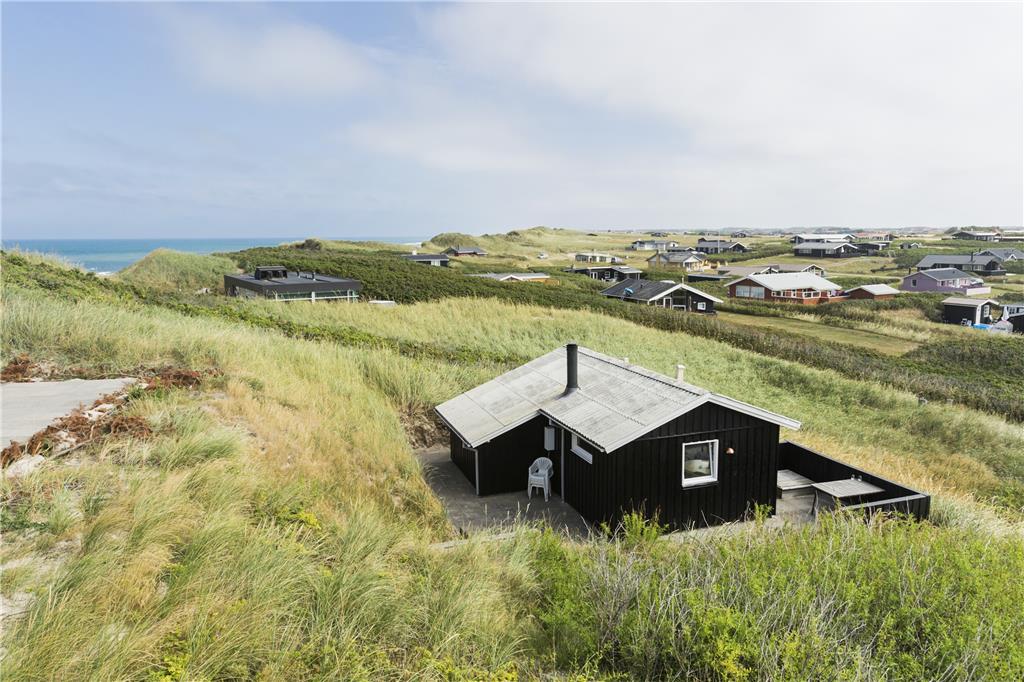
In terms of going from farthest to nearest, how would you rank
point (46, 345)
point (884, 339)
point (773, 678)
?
point (884, 339) < point (46, 345) < point (773, 678)

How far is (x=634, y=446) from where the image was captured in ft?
36.9

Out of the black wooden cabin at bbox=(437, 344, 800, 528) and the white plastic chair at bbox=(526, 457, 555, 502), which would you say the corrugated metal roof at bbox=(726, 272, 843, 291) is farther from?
the white plastic chair at bbox=(526, 457, 555, 502)

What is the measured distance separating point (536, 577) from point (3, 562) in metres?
5.23

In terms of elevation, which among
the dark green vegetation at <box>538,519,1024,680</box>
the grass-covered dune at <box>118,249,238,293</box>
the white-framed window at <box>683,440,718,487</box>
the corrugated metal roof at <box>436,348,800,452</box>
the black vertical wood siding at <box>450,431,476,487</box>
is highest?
the grass-covered dune at <box>118,249,238,293</box>

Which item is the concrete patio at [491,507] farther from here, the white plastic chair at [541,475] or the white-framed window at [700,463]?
the white-framed window at [700,463]

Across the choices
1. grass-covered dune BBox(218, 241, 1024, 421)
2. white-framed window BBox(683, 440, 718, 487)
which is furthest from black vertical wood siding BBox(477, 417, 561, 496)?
grass-covered dune BBox(218, 241, 1024, 421)

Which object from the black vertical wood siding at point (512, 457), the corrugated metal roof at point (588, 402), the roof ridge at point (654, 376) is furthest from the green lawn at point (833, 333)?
the black vertical wood siding at point (512, 457)

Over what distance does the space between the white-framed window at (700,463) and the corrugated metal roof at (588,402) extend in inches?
40.1

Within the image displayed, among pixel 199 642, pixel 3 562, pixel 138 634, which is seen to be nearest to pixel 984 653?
pixel 199 642

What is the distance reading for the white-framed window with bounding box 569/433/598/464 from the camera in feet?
38.3

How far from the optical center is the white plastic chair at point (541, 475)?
42.7 ft

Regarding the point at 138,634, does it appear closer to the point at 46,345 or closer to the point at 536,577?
the point at 536,577

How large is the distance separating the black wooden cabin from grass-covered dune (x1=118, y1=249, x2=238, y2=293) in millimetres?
37211

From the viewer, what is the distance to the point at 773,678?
15.8ft
